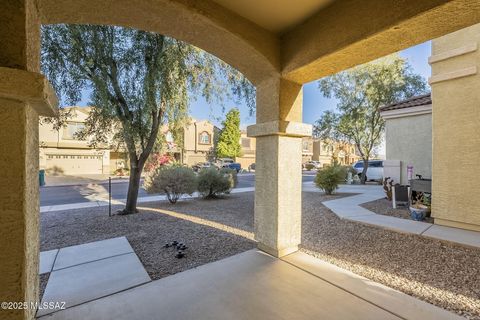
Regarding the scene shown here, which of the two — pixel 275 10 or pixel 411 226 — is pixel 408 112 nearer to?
pixel 411 226

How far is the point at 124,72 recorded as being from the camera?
19.7 feet

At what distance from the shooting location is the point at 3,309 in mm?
1499

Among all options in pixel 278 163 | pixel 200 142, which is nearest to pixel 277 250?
pixel 278 163

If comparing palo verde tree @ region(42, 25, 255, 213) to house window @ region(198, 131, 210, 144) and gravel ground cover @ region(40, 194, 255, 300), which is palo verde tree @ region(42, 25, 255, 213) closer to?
gravel ground cover @ region(40, 194, 255, 300)

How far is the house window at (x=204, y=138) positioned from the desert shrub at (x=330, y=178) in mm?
25354

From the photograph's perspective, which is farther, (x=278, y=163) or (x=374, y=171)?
(x=374, y=171)

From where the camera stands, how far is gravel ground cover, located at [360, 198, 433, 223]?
626 cm

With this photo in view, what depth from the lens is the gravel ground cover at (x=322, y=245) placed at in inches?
116

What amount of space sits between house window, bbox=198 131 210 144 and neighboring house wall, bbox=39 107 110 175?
40.8ft

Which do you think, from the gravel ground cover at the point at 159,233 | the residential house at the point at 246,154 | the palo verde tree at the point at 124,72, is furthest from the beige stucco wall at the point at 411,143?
the residential house at the point at 246,154

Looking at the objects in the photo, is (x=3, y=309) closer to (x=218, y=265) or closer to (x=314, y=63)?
(x=218, y=265)

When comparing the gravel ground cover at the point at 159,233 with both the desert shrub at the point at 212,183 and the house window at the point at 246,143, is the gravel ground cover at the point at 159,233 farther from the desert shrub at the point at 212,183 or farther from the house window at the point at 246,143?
the house window at the point at 246,143

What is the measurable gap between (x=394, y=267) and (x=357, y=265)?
21.0 inches

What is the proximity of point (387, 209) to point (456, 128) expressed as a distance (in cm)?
299
